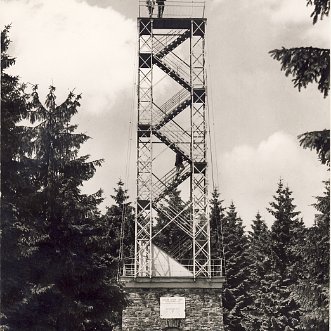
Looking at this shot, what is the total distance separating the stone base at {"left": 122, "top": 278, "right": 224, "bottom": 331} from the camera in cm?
2169

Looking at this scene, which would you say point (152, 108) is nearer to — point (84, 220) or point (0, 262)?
point (84, 220)

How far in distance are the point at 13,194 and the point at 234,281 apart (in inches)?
993

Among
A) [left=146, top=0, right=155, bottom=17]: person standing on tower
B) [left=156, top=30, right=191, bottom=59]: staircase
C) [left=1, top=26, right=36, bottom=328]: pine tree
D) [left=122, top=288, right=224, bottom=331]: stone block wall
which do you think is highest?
[left=146, top=0, right=155, bottom=17]: person standing on tower

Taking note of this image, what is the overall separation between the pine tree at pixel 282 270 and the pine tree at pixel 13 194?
19.5 metres

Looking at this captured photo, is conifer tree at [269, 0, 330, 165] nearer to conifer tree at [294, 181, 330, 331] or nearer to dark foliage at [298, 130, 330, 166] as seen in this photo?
dark foliage at [298, 130, 330, 166]

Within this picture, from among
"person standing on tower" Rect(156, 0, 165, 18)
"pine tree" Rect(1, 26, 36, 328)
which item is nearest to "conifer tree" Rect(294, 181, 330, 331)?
"pine tree" Rect(1, 26, 36, 328)

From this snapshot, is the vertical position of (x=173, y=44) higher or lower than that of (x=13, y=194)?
higher

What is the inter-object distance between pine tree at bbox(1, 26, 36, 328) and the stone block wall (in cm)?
945

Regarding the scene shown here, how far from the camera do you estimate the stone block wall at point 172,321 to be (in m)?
21.7

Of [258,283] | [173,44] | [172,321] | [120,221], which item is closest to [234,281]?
[258,283]

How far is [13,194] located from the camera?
12.4 meters

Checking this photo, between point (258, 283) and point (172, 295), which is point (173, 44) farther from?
point (258, 283)

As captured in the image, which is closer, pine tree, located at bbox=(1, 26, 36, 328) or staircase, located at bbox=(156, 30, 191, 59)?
pine tree, located at bbox=(1, 26, 36, 328)

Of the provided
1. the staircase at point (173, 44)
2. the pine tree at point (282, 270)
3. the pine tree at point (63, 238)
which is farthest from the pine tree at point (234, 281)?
the pine tree at point (63, 238)
